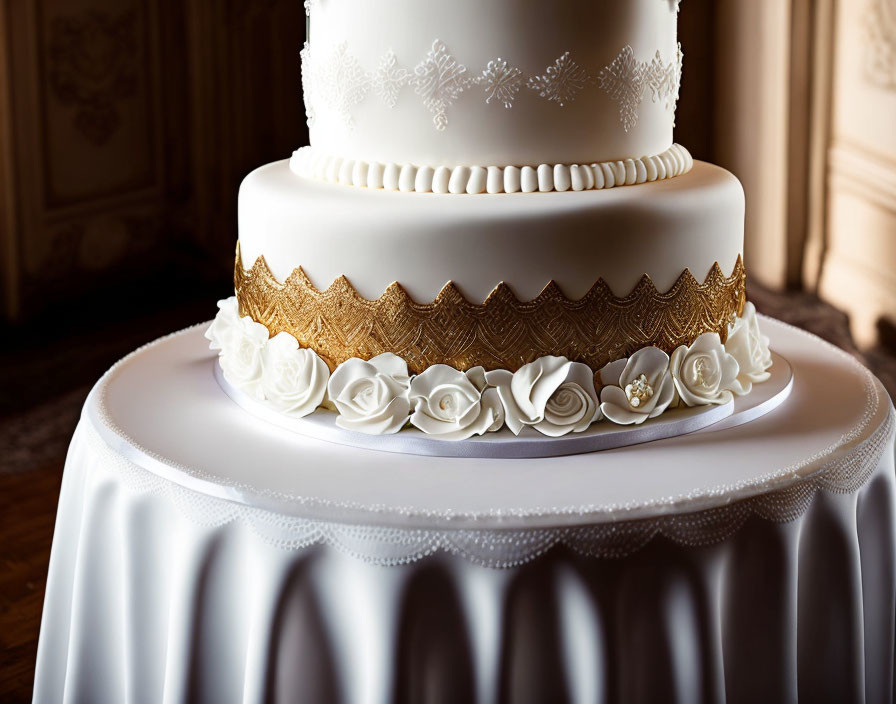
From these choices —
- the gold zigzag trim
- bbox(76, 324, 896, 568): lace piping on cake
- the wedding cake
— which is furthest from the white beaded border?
bbox(76, 324, 896, 568): lace piping on cake

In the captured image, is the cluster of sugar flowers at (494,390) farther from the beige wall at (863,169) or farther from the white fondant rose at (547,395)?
the beige wall at (863,169)

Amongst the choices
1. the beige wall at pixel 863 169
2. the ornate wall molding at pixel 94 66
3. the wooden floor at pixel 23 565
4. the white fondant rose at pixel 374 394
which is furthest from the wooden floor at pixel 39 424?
the white fondant rose at pixel 374 394

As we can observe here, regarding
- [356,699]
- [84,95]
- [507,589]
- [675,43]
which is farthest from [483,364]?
[84,95]

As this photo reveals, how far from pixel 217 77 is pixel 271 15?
48 centimetres

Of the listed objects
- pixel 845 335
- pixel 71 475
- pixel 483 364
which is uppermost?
pixel 483 364

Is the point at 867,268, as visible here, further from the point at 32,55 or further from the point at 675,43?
the point at 32,55

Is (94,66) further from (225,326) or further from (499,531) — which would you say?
(499,531)

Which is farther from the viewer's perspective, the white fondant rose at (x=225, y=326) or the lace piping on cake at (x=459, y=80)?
the white fondant rose at (x=225, y=326)

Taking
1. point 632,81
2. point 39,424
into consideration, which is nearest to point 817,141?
point 39,424

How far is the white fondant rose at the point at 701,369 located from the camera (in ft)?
5.85

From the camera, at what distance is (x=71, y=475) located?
193 cm

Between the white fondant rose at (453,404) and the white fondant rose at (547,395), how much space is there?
21 mm

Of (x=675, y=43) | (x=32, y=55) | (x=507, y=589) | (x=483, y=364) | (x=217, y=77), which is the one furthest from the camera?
(x=217, y=77)

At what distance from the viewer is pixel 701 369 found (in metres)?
1.80
